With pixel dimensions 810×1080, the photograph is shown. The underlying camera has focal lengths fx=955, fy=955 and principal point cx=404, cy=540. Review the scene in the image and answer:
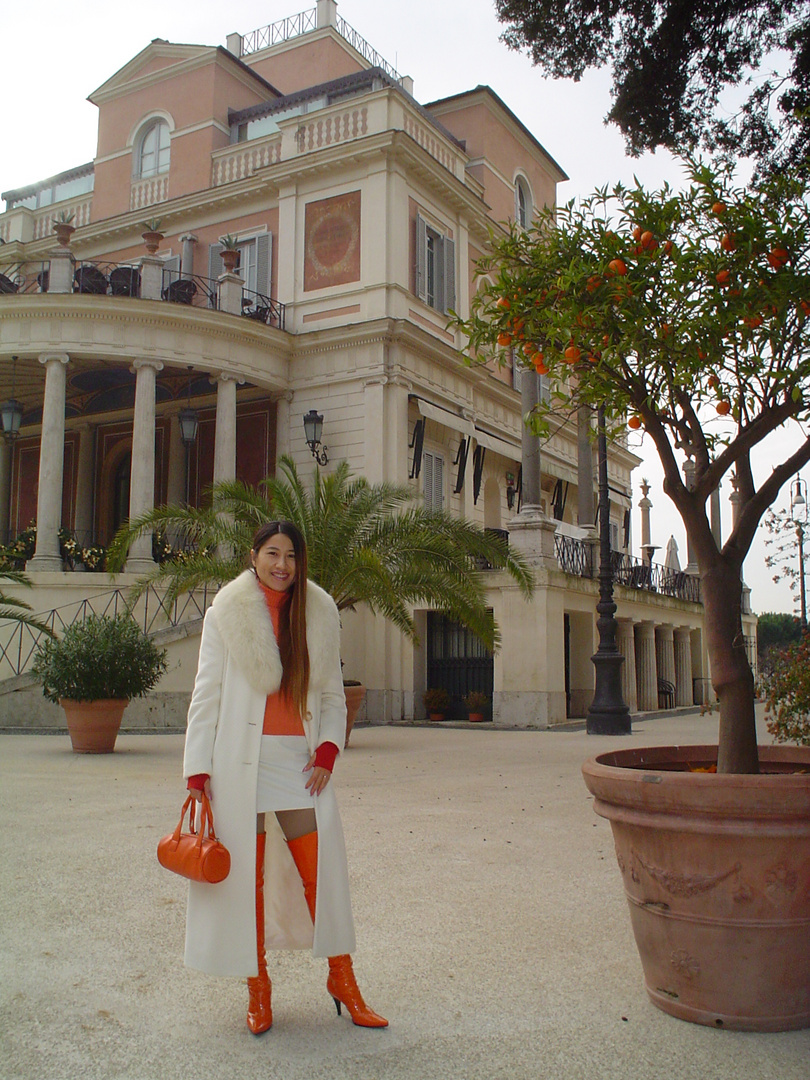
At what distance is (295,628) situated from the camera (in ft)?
11.6

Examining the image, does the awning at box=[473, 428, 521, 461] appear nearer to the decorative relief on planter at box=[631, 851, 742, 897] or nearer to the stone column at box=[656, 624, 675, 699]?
the stone column at box=[656, 624, 675, 699]

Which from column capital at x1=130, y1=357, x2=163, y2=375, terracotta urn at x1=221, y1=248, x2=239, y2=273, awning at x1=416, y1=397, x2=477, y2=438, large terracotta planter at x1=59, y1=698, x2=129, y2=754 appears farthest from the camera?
awning at x1=416, y1=397, x2=477, y2=438

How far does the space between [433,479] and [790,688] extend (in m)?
16.2

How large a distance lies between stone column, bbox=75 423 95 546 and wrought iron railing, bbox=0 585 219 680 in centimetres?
603

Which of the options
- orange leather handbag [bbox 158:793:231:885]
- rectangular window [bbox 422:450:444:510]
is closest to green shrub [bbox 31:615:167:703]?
orange leather handbag [bbox 158:793:231:885]

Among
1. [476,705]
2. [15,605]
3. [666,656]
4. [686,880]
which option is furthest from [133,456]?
[686,880]

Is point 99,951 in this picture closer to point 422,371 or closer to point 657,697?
point 422,371

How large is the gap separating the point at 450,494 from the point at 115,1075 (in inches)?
769

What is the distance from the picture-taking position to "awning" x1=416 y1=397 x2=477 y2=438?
20.1 metres

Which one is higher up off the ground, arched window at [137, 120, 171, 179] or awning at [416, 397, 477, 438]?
arched window at [137, 120, 171, 179]

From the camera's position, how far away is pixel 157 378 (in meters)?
21.3

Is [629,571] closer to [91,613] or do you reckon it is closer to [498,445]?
[498,445]

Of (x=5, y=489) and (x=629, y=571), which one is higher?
(x=5, y=489)

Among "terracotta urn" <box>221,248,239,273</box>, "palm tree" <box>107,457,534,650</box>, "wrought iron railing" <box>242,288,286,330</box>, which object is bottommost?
"palm tree" <box>107,457,534,650</box>
